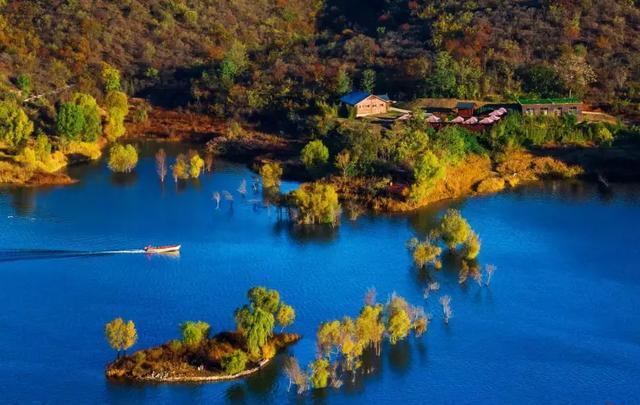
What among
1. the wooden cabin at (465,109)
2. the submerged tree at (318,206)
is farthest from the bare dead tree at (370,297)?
the wooden cabin at (465,109)

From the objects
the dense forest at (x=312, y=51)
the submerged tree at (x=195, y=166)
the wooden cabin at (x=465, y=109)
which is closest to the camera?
the submerged tree at (x=195, y=166)

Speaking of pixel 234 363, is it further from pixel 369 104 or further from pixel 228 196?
pixel 369 104

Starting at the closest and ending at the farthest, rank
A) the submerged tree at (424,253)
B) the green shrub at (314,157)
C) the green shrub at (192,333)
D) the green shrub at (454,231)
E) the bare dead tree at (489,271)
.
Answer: the green shrub at (192,333), the bare dead tree at (489,271), the submerged tree at (424,253), the green shrub at (454,231), the green shrub at (314,157)

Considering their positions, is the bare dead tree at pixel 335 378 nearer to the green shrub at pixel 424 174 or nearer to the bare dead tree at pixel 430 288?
the bare dead tree at pixel 430 288

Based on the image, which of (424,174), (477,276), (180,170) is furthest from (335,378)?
(180,170)

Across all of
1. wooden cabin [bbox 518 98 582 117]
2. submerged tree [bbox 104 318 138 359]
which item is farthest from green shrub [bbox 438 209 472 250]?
wooden cabin [bbox 518 98 582 117]

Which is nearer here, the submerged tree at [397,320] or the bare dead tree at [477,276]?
the submerged tree at [397,320]

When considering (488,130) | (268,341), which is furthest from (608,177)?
(268,341)

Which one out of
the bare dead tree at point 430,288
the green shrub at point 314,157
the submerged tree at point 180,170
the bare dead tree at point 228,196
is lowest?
the bare dead tree at point 430,288
